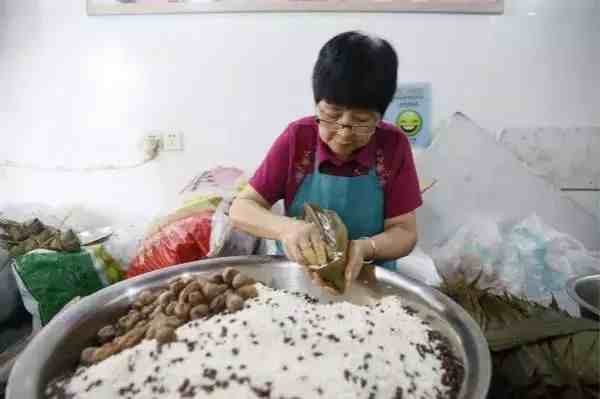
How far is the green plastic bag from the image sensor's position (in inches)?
59.7

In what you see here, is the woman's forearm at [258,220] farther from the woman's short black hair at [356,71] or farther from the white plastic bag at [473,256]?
the white plastic bag at [473,256]

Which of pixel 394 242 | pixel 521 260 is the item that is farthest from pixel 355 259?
pixel 521 260

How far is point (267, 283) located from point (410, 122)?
1250 millimetres

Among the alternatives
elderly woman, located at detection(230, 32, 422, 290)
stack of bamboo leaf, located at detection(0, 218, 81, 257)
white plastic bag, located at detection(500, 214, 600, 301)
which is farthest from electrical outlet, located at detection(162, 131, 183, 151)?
white plastic bag, located at detection(500, 214, 600, 301)

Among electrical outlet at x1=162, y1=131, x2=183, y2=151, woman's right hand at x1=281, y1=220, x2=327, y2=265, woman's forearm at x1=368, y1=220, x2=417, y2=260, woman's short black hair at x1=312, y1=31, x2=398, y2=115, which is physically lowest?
woman's forearm at x1=368, y1=220, x2=417, y2=260

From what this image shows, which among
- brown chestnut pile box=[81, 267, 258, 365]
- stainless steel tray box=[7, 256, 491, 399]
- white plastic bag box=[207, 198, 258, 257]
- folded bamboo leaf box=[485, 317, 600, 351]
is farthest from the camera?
white plastic bag box=[207, 198, 258, 257]

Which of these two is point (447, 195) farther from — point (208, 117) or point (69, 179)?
point (69, 179)

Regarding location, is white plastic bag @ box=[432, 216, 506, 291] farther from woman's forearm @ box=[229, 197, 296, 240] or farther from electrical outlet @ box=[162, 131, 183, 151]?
electrical outlet @ box=[162, 131, 183, 151]

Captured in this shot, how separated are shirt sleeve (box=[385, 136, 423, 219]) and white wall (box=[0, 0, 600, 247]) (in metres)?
0.86

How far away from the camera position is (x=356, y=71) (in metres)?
0.99

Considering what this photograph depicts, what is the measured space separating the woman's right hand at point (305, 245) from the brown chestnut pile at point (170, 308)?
127mm

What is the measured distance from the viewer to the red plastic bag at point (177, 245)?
5.01 feet

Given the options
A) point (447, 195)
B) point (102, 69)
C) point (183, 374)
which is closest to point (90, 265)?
point (102, 69)

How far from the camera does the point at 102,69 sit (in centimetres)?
207
